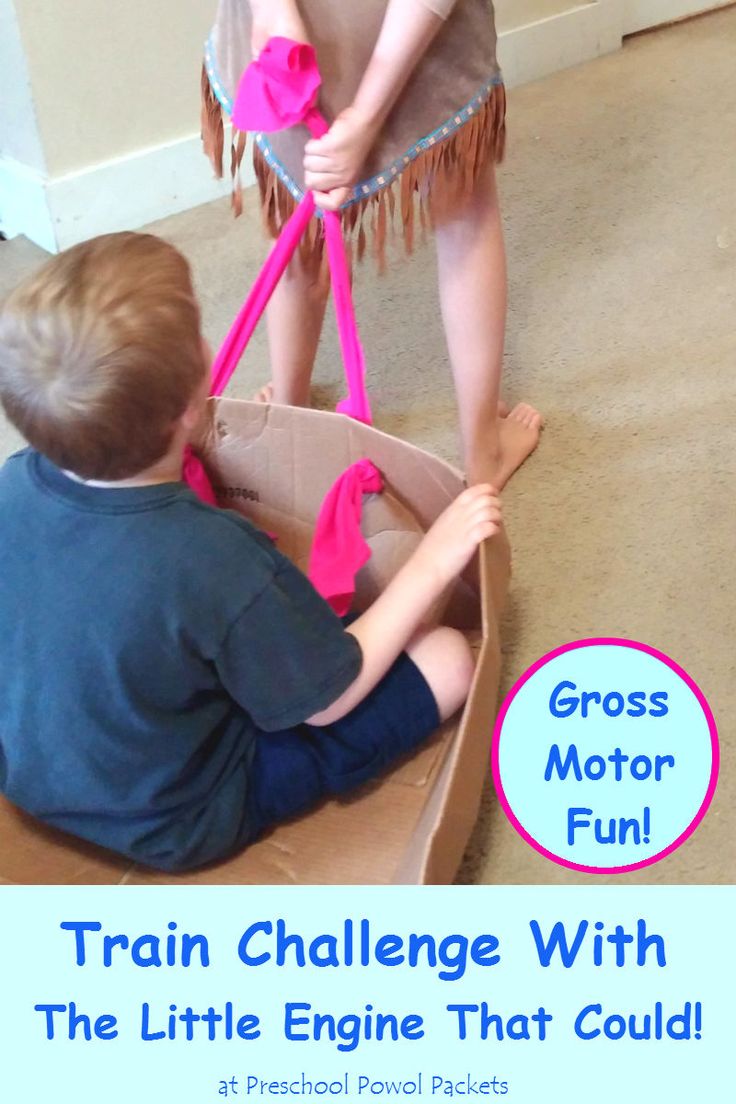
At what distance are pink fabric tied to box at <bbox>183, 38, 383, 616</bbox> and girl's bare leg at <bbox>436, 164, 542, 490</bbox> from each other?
0.54ft

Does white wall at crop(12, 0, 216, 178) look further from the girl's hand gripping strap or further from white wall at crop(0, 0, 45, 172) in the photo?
the girl's hand gripping strap

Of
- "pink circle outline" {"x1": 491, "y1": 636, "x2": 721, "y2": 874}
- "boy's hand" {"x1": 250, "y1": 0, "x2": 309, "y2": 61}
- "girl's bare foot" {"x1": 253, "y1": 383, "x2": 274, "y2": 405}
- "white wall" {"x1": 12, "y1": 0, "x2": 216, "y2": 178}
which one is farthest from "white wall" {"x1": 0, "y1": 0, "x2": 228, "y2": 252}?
"pink circle outline" {"x1": 491, "y1": 636, "x2": 721, "y2": 874}

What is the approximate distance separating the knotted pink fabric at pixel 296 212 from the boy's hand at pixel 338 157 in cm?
1

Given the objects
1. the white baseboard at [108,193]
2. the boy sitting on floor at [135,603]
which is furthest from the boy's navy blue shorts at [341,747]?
the white baseboard at [108,193]

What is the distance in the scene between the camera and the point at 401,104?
86 cm

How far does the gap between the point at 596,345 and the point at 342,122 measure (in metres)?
0.50

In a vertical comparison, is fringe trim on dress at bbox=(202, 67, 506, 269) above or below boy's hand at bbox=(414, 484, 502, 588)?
above

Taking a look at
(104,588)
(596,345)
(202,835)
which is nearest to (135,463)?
(104,588)

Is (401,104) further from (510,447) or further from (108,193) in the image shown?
(108,193)

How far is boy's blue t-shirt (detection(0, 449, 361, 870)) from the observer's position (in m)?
0.60

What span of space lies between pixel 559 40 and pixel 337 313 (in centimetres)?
127

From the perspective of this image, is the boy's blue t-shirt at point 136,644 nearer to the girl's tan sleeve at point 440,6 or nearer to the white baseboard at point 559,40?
the girl's tan sleeve at point 440,6
